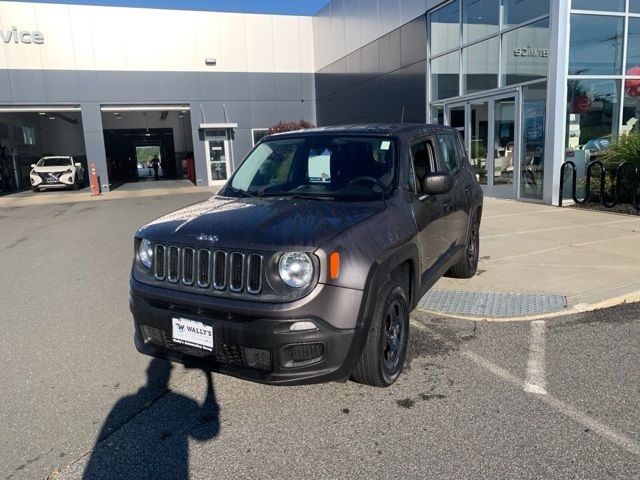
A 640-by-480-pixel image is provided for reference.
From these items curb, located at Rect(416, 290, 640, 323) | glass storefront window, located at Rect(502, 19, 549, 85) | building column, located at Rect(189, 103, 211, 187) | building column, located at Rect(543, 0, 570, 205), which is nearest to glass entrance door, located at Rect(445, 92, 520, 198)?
glass storefront window, located at Rect(502, 19, 549, 85)

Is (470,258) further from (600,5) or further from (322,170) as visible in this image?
(600,5)

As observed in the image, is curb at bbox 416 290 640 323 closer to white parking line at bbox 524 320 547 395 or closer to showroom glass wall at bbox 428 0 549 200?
white parking line at bbox 524 320 547 395

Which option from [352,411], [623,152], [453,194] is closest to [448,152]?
[453,194]

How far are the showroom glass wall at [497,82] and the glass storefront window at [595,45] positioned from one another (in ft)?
2.07

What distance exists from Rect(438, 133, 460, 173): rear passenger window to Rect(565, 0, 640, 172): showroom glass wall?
7.55 metres

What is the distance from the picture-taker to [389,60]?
1912 centimetres

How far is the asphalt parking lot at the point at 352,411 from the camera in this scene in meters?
2.73

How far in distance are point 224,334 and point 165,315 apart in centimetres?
50

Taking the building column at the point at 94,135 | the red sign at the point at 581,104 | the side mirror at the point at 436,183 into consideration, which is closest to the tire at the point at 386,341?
the side mirror at the point at 436,183

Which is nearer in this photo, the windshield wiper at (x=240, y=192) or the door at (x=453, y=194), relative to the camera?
the windshield wiper at (x=240, y=192)

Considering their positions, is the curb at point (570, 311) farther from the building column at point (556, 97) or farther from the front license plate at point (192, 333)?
the building column at point (556, 97)

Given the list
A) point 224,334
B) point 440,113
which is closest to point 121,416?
point 224,334

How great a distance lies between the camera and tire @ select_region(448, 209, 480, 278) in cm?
586

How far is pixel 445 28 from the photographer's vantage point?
15578mm
